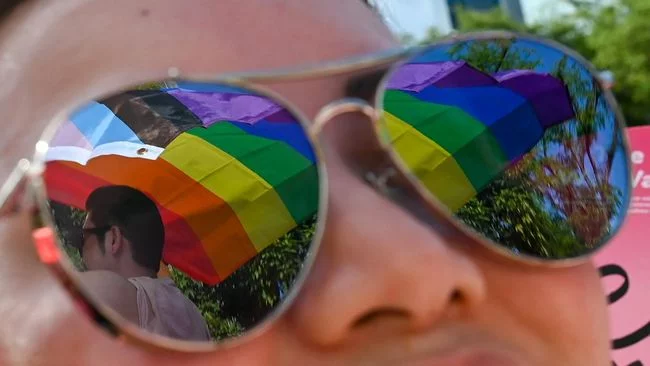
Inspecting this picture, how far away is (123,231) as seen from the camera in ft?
2.41

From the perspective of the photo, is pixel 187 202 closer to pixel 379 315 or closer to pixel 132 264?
pixel 132 264

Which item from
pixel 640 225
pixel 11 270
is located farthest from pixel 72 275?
pixel 640 225

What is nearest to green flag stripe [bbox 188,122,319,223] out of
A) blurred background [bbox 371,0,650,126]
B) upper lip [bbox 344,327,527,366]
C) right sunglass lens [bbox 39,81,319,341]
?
right sunglass lens [bbox 39,81,319,341]

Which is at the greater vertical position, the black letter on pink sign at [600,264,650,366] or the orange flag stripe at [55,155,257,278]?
the orange flag stripe at [55,155,257,278]

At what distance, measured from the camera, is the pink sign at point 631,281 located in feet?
4.44

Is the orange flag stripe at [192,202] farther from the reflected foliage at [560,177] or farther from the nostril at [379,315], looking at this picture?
the reflected foliage at [560,177]

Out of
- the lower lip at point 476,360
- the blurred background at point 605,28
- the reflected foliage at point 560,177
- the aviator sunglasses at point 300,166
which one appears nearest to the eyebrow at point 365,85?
the aviator sunglasses at point 300,166

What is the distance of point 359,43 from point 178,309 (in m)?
0.30

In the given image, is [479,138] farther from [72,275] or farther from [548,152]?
[72,275]

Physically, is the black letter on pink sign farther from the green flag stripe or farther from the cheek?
the green flag stripe

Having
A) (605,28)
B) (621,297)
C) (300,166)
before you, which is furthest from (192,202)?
(605,28)

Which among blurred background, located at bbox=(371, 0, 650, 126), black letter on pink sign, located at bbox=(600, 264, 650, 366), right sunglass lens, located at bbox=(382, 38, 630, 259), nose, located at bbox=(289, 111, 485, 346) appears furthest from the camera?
blurred background, located at bbox=(371, 0, 650, 126)

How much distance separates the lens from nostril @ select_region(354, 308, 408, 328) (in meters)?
0.63

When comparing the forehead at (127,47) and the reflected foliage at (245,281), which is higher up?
the forehead at (127,47)
